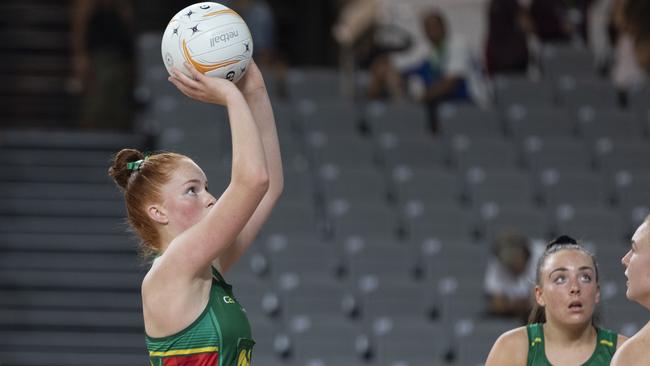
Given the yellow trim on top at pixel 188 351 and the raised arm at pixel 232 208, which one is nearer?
the raised arm at pixel 232 208

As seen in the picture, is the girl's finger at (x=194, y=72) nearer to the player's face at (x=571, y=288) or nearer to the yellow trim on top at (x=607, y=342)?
the player's face at (x=571, y=288)

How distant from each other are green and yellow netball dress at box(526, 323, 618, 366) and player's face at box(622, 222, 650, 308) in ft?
2.48

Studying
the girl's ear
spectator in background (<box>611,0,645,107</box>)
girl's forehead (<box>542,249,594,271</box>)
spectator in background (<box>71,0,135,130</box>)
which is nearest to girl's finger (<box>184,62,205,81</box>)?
the girl's ear

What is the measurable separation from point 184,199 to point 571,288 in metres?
1.46

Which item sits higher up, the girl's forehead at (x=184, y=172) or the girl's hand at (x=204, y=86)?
the girl's hand at (x=204, y=86)

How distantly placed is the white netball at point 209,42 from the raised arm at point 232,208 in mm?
170

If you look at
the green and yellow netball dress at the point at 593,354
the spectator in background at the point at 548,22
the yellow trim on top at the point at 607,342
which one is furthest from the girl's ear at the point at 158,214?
the spectator in background at the point at 548,22

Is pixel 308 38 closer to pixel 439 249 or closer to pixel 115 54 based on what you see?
pixel 115 54

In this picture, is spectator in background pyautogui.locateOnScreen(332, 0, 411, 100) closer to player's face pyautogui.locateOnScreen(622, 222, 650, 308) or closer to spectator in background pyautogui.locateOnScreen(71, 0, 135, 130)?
spectator in background pyautogui.locateOnScreen(71, 0, 135, 130)

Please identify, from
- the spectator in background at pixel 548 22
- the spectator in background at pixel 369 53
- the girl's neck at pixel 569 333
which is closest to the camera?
the girl's neck at pixel 569 333

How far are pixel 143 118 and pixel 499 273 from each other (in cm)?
407

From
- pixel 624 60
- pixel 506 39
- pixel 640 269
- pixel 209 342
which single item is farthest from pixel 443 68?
pixel 209 342

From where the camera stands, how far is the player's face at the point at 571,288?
430 centimetres

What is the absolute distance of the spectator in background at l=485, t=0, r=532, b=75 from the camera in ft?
33.7
